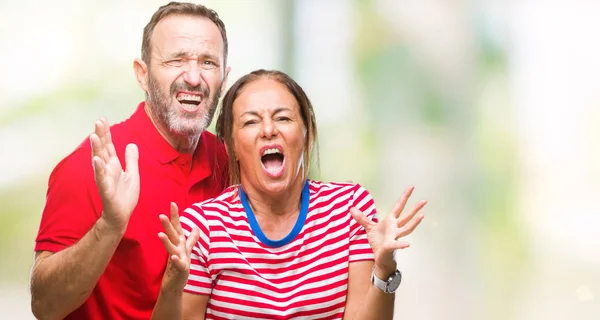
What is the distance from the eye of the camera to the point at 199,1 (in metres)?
3.31

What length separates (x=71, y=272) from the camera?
5.89 feet

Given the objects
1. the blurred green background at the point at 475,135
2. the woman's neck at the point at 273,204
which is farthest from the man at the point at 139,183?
the blurred green background at the point at 475,135

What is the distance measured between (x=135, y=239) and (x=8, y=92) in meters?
1.36

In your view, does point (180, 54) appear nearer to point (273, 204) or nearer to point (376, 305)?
point (273, 204)

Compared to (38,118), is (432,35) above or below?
above

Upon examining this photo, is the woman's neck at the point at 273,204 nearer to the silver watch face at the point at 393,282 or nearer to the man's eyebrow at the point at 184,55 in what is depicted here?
the silver watch face at the point at 393,282

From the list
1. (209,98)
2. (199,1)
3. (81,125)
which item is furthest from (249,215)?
(199,1)

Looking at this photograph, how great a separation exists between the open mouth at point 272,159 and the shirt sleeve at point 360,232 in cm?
19

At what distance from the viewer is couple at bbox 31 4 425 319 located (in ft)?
5.63

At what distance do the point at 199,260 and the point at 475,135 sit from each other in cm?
177

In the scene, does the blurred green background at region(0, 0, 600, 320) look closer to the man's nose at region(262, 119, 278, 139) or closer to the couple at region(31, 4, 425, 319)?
the couple at region(31, 4, 425, 319)

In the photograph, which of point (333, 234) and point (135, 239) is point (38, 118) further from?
point (333, 234)

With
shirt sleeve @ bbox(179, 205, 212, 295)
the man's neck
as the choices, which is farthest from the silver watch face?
the man's neck

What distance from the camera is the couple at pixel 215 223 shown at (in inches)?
67.6
